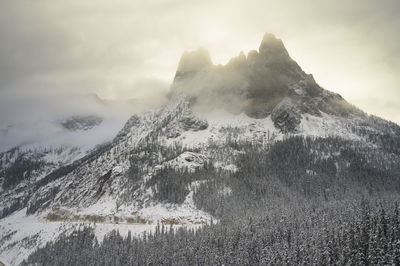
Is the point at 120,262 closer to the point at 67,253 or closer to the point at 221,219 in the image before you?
the point at 67,253

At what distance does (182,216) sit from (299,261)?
95014 millimetres

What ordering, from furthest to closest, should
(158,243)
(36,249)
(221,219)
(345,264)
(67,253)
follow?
(36,249)
(221,219)
(67,253)
(158,243)
(345,264)

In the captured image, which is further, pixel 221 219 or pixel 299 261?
pixel 221 219

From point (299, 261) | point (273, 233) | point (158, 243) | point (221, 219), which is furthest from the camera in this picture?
point (221, 219)

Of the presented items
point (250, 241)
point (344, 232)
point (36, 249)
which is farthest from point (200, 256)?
point (36, 249)

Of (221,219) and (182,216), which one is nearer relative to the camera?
(221,219)

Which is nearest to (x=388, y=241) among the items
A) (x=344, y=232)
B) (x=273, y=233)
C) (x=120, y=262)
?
(x=344, y=232)

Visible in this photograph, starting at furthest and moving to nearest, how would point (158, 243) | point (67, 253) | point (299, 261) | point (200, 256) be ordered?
point (67, 253) → point (158, 243) → point (200, 256) → point (299, 261)

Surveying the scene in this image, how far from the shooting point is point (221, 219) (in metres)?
185

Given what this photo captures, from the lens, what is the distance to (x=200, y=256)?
130750 millimetres

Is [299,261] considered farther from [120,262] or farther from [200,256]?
[120,262]

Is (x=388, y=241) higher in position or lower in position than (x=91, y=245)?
higher

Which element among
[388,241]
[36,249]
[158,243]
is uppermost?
[388,241]

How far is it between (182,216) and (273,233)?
6707cm
